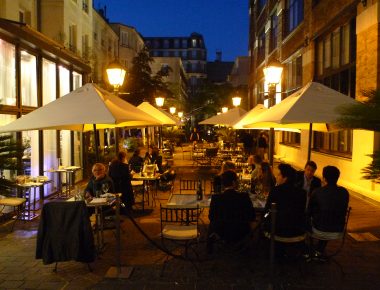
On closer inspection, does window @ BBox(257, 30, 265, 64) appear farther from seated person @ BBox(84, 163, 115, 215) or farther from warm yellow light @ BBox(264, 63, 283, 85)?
seated person @ BBox(84, 163, 115, 215)

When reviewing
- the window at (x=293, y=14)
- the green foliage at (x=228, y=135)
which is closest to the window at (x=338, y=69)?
the window at (x=293, y=14)

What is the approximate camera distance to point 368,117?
3.78 metres

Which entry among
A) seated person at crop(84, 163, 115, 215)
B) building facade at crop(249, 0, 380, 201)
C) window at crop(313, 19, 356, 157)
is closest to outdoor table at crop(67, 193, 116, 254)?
seated person at crop(84, 163, 115, 215)

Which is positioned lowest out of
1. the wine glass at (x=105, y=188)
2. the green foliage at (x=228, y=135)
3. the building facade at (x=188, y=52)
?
the wine glass at (x=105, y=188)

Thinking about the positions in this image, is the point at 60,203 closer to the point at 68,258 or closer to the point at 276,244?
the point at 68,258

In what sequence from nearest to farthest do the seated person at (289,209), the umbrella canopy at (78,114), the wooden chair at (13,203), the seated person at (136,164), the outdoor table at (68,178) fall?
1. the seated person at (289,209)
2. the umbrella canopy at (78,114)
3. the wooden chair at (13,203)
4. the outdoor table at (68,178)
5. the seated person at (136,164)

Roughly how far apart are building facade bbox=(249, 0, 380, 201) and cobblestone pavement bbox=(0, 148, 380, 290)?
2.71 meters

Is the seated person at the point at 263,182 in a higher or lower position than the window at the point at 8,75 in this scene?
lower

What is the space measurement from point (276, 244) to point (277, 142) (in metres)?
19.7

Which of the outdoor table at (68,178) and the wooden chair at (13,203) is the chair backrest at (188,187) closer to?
the outdoor table at (68,178)

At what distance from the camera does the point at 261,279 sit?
572 cm

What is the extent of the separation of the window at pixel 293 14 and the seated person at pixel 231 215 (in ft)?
51.2

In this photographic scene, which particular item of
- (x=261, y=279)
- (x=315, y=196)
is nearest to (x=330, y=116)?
(x=315, y=196)

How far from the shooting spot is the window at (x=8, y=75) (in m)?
9.69
